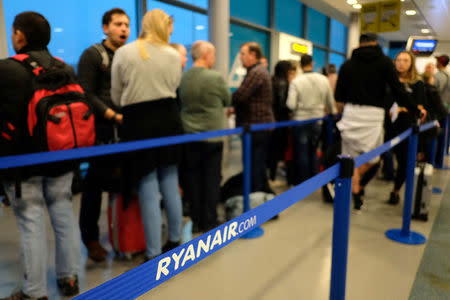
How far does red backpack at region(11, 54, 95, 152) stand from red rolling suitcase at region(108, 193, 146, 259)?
653 mm

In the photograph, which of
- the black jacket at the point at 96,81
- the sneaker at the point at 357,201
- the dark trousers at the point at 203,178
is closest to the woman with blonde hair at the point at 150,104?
the black jacket at the point at 96,81

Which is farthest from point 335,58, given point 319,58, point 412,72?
point 412,72

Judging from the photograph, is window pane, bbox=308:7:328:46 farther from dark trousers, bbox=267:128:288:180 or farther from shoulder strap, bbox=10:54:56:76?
shoulder strap, bbox=10:54:56:76

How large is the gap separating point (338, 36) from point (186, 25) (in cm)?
819

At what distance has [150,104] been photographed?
2.22m

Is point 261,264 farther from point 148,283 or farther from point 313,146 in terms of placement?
Answer: point 313,146

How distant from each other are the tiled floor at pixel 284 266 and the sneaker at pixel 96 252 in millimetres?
48

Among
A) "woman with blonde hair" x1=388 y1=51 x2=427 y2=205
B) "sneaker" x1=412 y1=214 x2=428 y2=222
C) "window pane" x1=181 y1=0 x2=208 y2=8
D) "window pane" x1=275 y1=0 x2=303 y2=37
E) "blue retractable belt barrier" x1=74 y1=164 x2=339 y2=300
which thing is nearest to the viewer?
"blue retractable belt barrier" x1=74 y1=164 x2=339 y2=300

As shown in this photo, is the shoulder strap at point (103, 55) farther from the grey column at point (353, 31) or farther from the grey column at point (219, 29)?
the grey column at point (353, 31)

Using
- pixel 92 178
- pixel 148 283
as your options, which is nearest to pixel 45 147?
pixel 92 178

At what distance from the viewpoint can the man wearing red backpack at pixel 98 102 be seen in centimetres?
238

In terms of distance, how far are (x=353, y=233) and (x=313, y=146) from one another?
60.7 inches

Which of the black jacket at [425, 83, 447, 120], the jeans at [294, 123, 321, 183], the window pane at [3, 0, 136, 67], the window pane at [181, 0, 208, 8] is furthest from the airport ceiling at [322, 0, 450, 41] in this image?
the window pane at [3, 0, 136, 67]

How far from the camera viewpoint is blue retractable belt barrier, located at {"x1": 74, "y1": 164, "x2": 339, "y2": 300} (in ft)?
2.36
